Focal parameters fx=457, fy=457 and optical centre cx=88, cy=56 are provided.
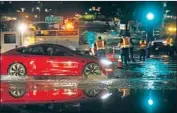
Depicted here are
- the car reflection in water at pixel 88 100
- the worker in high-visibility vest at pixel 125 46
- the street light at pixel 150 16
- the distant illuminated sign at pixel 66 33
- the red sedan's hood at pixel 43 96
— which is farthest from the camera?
the distant illuminated sign at pixel 66 33

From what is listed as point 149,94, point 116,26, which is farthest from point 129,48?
point 116,26

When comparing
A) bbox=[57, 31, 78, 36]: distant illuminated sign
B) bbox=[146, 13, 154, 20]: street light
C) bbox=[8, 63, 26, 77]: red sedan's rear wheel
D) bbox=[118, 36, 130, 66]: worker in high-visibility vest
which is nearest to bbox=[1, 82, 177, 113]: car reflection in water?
bbox=[8, 63, 26, 77]: red sedan's rear wheel

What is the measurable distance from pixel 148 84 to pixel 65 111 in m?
6.36

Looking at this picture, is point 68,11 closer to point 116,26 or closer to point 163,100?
point 116,26

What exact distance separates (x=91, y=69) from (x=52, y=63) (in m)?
1.47

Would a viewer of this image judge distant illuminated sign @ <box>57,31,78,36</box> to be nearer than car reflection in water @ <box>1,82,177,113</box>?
No

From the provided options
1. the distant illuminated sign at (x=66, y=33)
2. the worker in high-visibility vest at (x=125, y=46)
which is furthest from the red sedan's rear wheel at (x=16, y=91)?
the distant illuminated sign at (x=66, y=33)

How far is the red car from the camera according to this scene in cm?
1691

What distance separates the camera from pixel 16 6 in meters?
64.3

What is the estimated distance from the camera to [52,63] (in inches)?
669

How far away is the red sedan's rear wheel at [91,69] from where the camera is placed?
666 inches

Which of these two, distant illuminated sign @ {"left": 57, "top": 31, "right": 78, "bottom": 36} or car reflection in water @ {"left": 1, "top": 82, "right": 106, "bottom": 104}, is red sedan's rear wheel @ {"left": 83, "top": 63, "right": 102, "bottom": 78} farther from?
distant illuminated sign @ {"left": 57, "top": 31, "right": 78, "bottom": 36}

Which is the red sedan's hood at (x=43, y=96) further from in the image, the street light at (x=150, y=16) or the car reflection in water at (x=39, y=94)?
the street light at (x=150, y=16)

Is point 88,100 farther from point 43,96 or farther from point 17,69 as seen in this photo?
point 17,69
